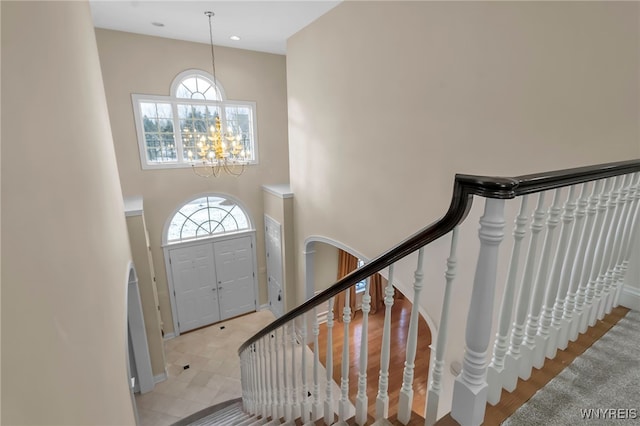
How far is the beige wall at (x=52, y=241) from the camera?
990 mm

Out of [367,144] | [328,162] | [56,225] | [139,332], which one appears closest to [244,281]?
→ [139,332]

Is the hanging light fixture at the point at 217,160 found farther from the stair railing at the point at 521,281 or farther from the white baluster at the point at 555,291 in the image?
the white baluster at the point at 555,291

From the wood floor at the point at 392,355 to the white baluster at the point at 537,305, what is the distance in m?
3.13

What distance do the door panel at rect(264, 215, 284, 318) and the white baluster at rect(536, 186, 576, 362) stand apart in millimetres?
5490

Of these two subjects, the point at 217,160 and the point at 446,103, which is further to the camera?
the point at 217,160

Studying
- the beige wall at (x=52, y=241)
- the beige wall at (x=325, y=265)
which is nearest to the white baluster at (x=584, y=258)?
the beige wall at (x=52, y=241)

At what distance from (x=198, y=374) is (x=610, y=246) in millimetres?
6436

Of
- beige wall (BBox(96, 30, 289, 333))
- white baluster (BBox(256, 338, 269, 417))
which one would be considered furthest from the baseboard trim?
beige wall (BBox(96, 30, 289, 333))

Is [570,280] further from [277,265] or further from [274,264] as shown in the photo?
[274,264]

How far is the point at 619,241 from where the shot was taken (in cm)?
174

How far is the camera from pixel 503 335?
1170 mm

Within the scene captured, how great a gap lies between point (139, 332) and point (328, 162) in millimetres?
4293

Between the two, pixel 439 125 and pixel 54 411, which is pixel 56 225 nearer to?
pixel 54 411

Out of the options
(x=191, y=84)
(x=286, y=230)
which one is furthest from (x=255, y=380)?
(x=191, y=84)
